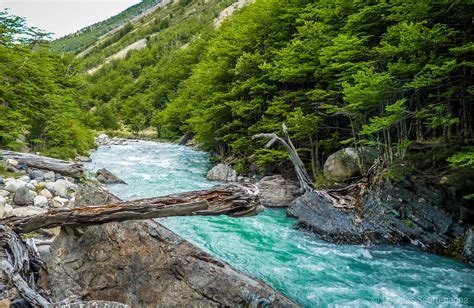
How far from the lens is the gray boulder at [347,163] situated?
12.2 metres

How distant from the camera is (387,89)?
355 inches

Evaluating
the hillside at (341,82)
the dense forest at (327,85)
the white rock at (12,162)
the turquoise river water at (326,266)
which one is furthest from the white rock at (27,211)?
the hillside at (341,82)

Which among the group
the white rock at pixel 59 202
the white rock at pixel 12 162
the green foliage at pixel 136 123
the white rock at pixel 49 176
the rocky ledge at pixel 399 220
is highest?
the white rock at pixel 12 162

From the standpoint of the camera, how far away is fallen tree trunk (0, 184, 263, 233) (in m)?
3.88

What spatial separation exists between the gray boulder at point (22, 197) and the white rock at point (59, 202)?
23.4 inches

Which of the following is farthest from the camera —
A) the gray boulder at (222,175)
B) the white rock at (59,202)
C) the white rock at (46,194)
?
the gray boulder at (222,175)

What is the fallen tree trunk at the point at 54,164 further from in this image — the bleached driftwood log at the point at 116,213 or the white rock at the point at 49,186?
the bleached driftwood log at the point at 116,213

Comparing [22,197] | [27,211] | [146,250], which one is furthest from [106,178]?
[146,250]

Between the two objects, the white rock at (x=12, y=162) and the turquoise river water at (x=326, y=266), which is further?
the white rock at (x=12, y=162)

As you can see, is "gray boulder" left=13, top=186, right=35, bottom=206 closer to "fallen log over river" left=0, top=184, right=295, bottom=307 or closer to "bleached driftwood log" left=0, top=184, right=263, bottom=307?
"fallen log over river" left=0, top=184, right=295, bottom=307

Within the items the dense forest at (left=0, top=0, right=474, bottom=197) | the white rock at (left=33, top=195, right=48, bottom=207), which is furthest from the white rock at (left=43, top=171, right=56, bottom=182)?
the dense forest at (left=0, top=0, right=474, bottom=197)

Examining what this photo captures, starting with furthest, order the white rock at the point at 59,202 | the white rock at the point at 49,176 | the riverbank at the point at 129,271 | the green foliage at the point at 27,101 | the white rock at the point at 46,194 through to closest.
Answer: the green foliage at the point at 27,101
the white rock at the point at 49,176
the white rock at the point at 46,194
the white rock at the point at 59,202
the riverbank at the point at 129,271

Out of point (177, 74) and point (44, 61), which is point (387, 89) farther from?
point (177, 74)

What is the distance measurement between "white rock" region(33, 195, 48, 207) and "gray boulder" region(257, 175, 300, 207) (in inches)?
307
